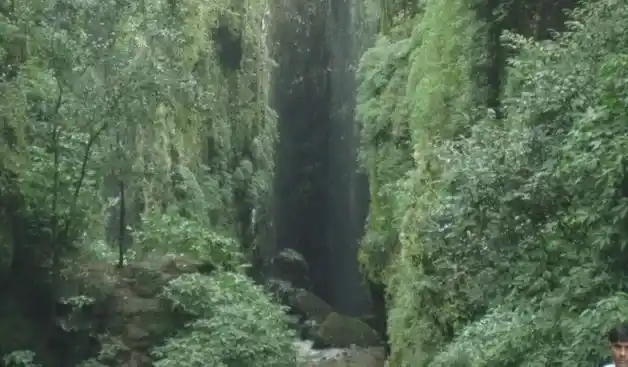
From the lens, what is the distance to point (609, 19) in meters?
6.80

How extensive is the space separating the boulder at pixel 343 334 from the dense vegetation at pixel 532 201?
1179 centimetres

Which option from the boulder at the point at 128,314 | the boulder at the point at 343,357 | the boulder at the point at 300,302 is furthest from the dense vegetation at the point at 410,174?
the boulder at the point at 300,302

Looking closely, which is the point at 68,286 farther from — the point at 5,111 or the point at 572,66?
the point at 572,66

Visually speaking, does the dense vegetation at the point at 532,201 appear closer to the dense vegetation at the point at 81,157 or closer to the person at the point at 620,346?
the person at the point at 620,346

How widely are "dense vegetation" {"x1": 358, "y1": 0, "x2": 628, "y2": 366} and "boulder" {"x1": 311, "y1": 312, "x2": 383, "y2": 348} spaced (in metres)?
11.8

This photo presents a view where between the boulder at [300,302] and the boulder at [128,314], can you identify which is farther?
the boulder at [300,302]

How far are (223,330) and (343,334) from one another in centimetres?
1239

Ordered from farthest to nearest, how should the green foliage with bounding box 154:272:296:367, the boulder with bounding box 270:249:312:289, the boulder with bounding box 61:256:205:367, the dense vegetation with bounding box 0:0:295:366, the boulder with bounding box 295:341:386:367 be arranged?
the boulder with bounding box 270:249:312:289, the boulder with bounding box 295:341:386:367, the boulder with bounding box 61:256:205:367, the green foliage with bounding box 154:272:296:367, the dense vegetation with bounding box 0:0:295:366

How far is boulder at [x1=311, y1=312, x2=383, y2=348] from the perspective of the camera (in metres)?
22.2

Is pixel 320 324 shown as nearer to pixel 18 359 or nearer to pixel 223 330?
pixel 223 330

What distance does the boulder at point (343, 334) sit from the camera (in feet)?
72.9

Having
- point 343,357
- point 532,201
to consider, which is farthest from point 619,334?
point 343,357

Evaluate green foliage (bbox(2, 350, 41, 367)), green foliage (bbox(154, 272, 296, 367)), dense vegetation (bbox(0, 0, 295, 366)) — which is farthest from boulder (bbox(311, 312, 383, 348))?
green foliage (bbox(2, 350, 41, 367))

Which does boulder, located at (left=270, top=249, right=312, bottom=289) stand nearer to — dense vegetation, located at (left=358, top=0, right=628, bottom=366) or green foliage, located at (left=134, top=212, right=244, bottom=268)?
green foliage, located at (left=134, top=212, right=244, bottom=268)
